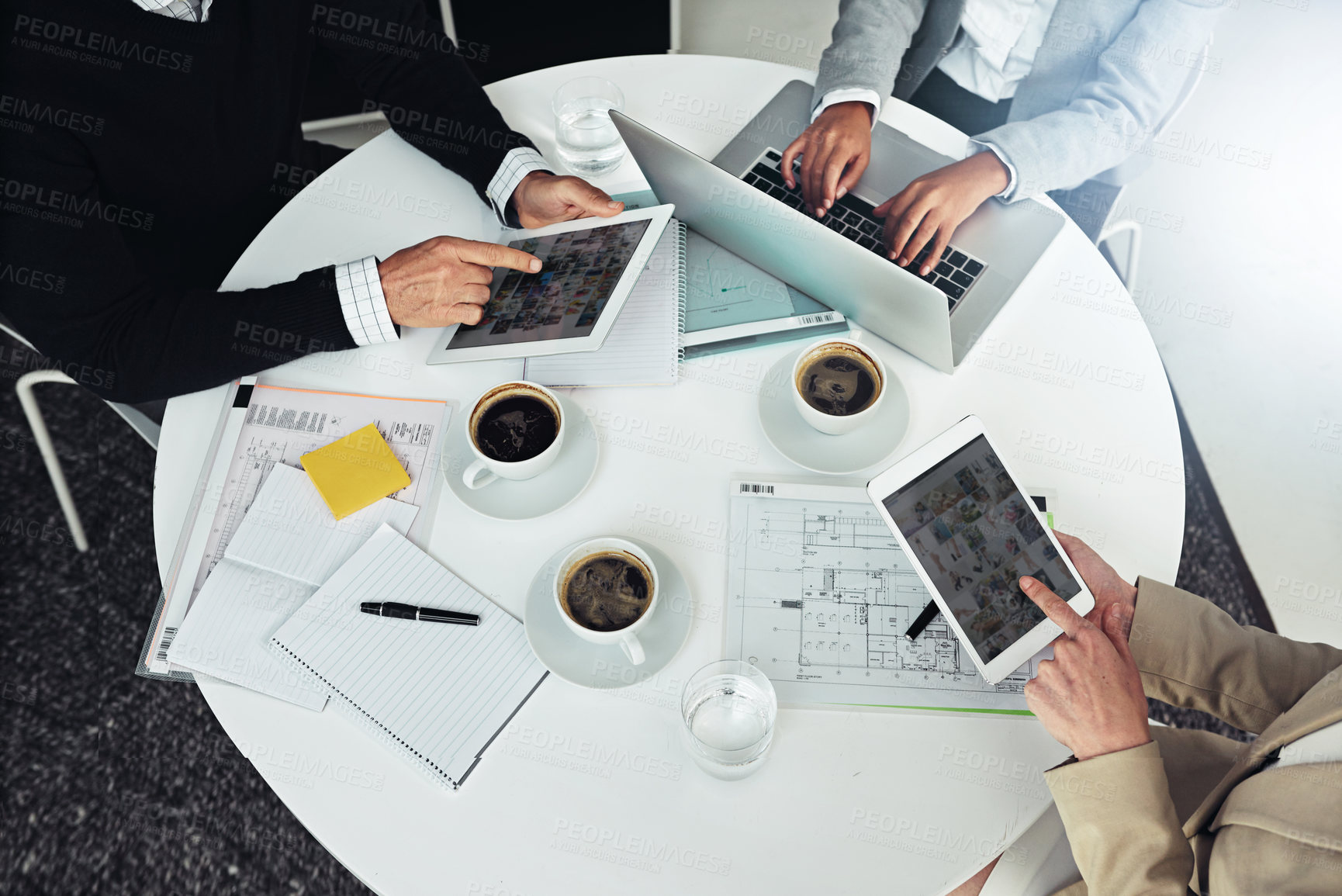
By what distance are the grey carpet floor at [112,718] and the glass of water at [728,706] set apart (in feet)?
3.40

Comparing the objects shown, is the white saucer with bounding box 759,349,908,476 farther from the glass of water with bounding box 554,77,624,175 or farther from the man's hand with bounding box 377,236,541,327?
the glass of water with bounding box 554,77,624,175

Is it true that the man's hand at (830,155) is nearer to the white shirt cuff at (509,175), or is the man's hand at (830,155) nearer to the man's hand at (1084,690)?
the white shirt cuff at (509,175)

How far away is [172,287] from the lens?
1.42 metres

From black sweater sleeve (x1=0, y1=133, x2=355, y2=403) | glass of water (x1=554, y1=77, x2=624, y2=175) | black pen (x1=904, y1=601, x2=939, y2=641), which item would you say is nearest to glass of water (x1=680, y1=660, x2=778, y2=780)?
black pen (x1=904, y1=601, x2=939, y2=641)

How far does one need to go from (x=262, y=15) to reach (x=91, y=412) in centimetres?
115

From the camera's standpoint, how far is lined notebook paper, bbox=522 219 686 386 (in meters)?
1.16

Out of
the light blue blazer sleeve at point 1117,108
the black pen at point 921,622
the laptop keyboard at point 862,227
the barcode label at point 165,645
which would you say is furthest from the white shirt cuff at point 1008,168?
the barcode label at point 165,645

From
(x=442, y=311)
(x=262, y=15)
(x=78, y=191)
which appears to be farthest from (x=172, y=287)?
(x=442, y=311)

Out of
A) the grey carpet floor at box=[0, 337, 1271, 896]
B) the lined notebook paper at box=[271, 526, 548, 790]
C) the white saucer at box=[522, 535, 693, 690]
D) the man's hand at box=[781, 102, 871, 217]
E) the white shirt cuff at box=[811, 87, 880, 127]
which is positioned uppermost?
the white shirt cuff at box=[811, 87, 880, 127]

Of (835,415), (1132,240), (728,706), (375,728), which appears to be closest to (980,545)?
(835,415)

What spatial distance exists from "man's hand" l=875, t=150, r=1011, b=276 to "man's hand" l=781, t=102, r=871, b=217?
0.07 m

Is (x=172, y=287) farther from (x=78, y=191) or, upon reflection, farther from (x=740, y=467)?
(x=740, y=467)

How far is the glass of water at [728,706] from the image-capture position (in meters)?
0.95

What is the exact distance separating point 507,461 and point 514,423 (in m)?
0.05
